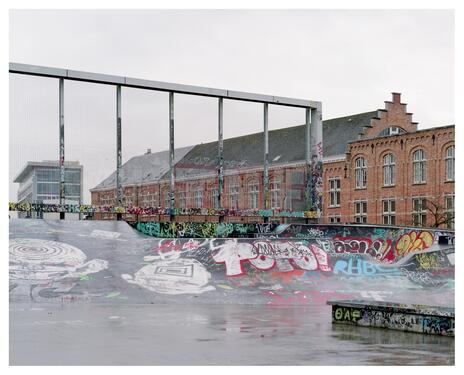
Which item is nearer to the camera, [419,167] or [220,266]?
[220,266]

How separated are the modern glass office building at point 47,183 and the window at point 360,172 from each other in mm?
30165

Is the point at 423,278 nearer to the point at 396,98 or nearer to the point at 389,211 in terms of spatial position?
the point at 389,211

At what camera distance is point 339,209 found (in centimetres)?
5678

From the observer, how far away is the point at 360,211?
55.3m

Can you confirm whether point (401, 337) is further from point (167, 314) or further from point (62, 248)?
point (62, 248)

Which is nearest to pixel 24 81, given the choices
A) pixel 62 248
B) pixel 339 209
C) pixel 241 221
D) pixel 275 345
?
pixel 62 248

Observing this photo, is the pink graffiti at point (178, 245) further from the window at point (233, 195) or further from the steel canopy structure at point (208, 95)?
the window at point (233, 195)

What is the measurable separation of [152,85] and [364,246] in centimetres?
988

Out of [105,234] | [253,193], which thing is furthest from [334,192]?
[105,234]

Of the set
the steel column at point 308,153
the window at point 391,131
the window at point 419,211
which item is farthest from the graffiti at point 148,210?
the window at point 391,131

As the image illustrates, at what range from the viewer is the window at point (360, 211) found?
181 ft

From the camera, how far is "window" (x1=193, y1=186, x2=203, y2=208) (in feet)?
99.5

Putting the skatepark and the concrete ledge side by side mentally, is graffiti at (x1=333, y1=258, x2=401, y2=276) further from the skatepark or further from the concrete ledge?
the concrete ledge

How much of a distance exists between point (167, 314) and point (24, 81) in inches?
437
